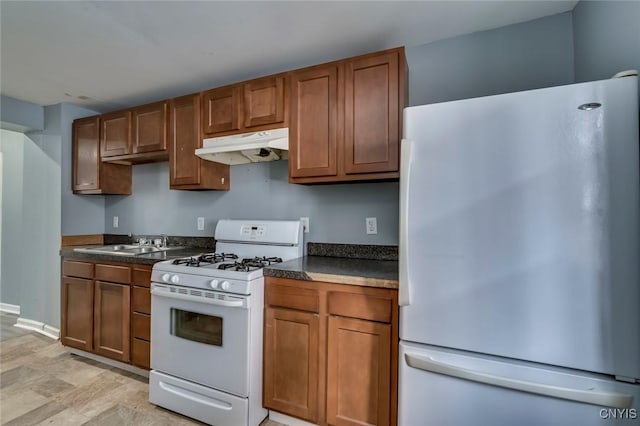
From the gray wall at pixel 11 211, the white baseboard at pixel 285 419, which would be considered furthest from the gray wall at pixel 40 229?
the white baseboard at pixel 285 419

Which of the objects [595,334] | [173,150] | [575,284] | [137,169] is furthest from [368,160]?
[137,169]

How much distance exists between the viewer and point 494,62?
1846 millimetres

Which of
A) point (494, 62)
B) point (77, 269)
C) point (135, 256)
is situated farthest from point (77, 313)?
point (494, 62)

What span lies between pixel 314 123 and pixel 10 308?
182 inches

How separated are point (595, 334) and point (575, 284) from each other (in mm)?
171

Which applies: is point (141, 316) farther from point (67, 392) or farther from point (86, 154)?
point (86, 154)

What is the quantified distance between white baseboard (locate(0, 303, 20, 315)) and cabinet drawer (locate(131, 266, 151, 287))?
2818 mm

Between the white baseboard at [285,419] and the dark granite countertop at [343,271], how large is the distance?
2.81 ft

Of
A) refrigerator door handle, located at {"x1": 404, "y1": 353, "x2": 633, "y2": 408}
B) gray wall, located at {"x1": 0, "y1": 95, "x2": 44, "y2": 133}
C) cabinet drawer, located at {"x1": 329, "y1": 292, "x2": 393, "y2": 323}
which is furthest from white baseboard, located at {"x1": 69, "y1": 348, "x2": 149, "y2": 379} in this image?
gray wall, located at {"x1": 0, "y1": 95, "x2": 44, "y2": 133}

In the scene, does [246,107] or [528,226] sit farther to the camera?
[246,107]

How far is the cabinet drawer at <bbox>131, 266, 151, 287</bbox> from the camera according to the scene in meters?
2.20

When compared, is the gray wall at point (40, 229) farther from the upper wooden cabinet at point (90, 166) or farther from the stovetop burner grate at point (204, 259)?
the stovetop burner grate at point (204, 259)

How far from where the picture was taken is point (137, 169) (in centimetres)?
322

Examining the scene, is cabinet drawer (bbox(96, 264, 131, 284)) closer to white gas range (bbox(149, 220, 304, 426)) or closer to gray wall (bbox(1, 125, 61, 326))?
white gas range (bbox(149, 220, 304, 426))
